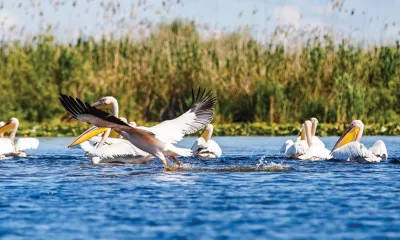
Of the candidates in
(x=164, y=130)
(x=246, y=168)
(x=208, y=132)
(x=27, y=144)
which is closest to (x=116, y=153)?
(x=164, y=130)

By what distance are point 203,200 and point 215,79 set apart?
1359cm

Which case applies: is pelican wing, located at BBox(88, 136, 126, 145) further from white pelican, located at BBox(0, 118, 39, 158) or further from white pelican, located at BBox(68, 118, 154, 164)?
white pelican, located at BBox(0, 118, 39, 158)

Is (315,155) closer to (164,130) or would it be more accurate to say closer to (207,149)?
(207,149)

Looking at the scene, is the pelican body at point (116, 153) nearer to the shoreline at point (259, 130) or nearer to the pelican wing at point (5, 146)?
the pelican wing at point (5, 146)

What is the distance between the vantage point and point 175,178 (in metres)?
10.1

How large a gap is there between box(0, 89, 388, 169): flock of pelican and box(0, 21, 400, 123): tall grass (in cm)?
669

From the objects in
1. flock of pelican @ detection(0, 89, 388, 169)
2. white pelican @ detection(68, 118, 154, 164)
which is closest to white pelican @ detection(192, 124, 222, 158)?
flock of pelican @ detection(0, 89, 388, 169)

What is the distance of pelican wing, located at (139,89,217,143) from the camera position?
445 inches

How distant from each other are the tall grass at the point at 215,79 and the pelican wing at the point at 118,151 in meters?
8.66

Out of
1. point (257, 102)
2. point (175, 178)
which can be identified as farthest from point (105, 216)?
point (257, 102)

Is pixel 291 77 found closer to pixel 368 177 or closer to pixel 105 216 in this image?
pixel 368 177

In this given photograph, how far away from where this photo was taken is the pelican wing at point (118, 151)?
39.5 feet

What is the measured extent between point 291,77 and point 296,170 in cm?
1079

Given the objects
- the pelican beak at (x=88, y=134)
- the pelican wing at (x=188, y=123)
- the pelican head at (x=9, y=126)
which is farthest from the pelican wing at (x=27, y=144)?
the pelican wing at (x=188, y=123)
